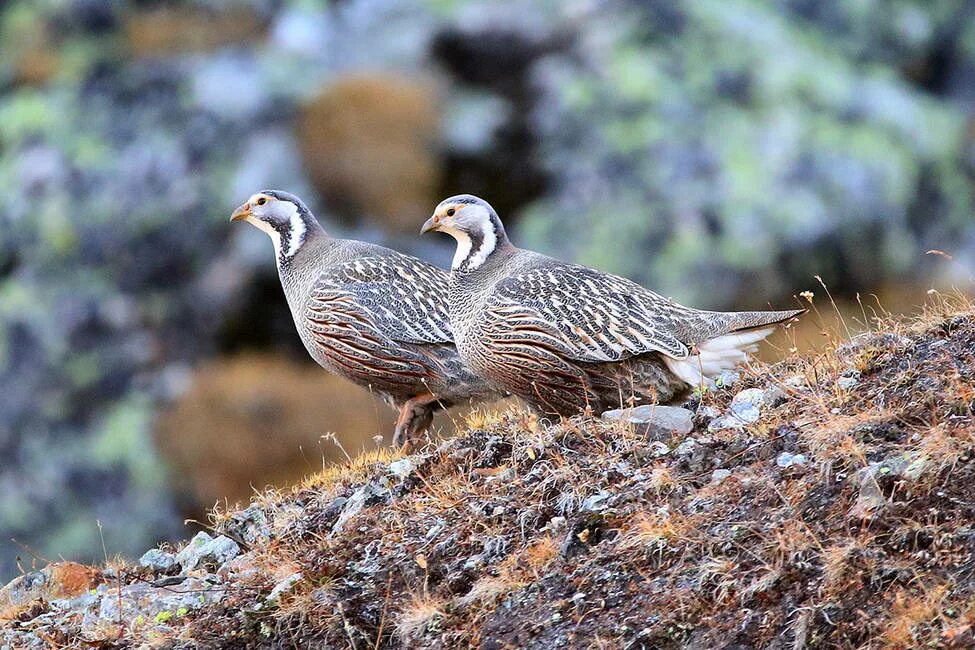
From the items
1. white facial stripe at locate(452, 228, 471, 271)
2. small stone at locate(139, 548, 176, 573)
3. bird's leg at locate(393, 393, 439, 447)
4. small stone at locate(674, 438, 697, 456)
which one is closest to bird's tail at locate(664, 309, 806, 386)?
small stone at locate(674, 438, 697, 456)

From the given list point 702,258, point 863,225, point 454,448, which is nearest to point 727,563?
point 454,448

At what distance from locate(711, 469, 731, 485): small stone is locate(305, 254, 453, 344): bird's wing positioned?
3.57 metres

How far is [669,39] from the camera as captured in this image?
27.8 metres

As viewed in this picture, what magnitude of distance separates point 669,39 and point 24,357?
13799 mm

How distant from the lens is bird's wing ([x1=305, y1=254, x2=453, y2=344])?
1084 centimetres

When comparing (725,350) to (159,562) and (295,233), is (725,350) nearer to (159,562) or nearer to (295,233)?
(159,562)

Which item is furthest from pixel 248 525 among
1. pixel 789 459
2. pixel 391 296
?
pixel 789 459

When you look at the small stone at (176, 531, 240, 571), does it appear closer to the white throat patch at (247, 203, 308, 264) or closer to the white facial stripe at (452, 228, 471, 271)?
the white facial stripe at (452, 228, 471, 271)

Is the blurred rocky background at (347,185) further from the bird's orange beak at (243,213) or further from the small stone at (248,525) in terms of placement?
the small stone at (248,525)

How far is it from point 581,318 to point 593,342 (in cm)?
23

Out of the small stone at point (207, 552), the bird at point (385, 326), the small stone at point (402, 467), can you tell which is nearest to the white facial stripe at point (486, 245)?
the bird at point (385, 326)

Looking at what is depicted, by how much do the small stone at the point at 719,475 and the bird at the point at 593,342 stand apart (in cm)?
130

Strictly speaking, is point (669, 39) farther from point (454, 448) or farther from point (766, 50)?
point (454, 448)

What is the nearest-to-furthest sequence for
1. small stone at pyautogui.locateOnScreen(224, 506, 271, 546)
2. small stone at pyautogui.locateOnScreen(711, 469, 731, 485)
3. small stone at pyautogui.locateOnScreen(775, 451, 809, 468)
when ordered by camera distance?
1. small stone at pyautogui.locateOnScreen(775, 451, 809, 468)
2. small stone at pyautogui.locateOnScreen(711, 469, 731, 485)
3. small stone at pyautogui.locateOnScreen(224, 506, 271, 546)
